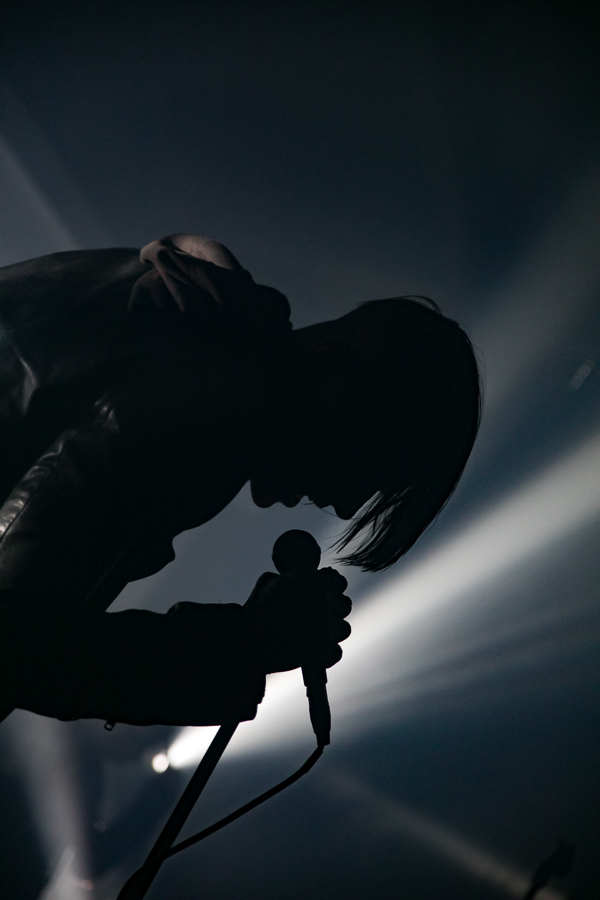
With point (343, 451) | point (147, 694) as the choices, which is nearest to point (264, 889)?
point (147, 694)

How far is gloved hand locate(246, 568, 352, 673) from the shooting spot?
1.74ft

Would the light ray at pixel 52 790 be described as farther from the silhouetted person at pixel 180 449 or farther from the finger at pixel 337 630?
the finger at pixel 337 630

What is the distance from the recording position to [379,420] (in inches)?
25.6

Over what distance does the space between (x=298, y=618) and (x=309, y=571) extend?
→ 6cm

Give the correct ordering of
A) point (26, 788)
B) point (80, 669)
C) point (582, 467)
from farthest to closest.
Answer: point (26, 788) → point (582, 467) → point (80, 669)

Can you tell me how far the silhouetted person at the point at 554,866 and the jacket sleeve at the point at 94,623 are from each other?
1.01 meters

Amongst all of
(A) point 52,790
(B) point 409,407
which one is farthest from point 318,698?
(A) point 52,790

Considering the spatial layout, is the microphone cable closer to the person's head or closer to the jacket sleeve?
the jacket sleeve

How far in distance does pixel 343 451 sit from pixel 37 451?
380 millimetres

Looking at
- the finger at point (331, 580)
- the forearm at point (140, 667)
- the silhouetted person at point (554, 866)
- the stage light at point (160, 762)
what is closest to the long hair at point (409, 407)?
the finger at point (331, 580)

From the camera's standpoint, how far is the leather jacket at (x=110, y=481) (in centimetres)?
43

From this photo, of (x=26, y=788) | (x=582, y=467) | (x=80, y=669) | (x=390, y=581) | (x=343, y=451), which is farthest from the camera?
(x=26, y=788)

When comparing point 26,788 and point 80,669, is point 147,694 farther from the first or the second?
point 26,788

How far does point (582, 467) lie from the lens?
3.48 ft
